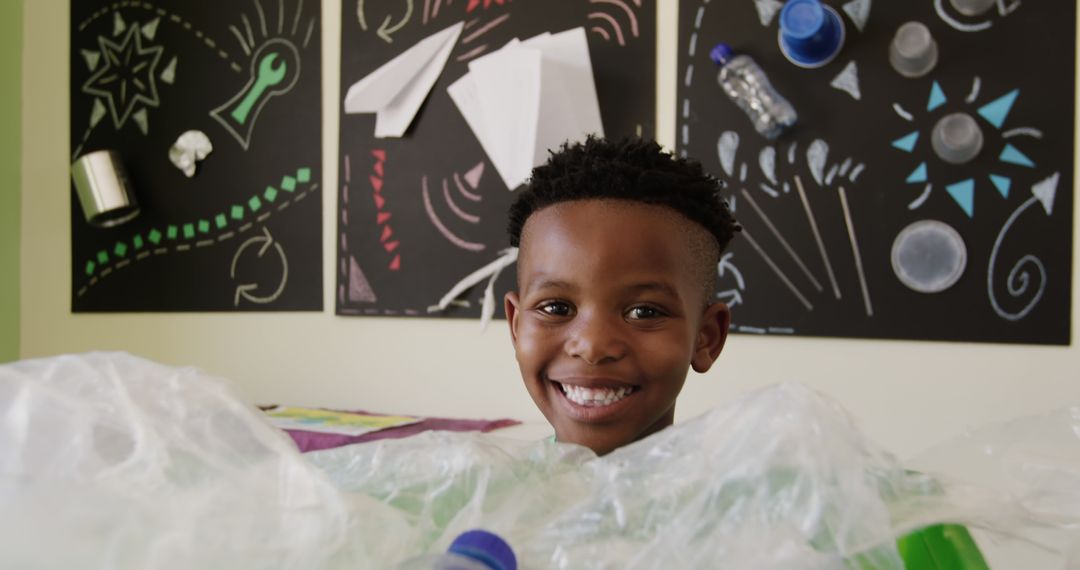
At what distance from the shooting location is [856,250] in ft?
4.32

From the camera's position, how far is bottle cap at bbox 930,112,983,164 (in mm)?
1252

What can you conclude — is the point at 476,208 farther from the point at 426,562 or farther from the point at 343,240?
the point at 426,562

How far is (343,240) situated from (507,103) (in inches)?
17.3

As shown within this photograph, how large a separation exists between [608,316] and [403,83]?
3.48 feet

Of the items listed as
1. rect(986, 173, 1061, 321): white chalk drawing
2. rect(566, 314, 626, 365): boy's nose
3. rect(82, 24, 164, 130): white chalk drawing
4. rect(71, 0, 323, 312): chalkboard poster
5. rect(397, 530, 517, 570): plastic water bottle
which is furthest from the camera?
rect(82, 24, 164, 130): white chalk drawing

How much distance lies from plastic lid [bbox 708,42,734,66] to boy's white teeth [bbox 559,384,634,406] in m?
0.82

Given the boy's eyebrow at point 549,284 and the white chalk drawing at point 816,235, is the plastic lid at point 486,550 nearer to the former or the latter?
the boy's eyebrow at point 549,284

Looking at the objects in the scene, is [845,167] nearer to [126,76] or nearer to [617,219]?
[617,219]

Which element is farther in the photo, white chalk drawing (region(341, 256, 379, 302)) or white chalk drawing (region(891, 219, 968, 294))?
white chalk drawing (region(341, 256, 379, 302))

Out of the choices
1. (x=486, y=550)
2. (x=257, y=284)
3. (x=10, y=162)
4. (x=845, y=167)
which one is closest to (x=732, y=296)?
(x=845, y=167)

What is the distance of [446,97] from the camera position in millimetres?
1604

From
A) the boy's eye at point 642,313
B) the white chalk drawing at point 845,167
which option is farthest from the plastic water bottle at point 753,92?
the boy's eye at point 642,313

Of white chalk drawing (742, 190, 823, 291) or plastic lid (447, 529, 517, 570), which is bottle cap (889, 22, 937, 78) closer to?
white chalk drawing (742, 190, 823, 291)

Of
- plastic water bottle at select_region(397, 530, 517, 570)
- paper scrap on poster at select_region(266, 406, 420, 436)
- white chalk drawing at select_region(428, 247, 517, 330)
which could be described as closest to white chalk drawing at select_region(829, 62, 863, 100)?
white chalk drawing at select_region(428, 247, 517, 330)
